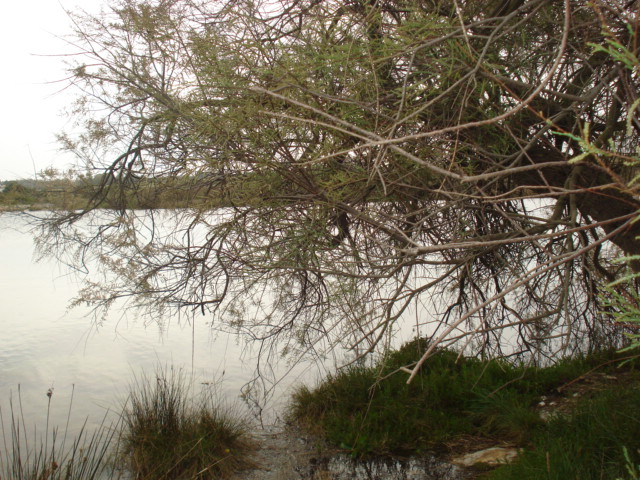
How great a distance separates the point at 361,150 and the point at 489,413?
2.43 m

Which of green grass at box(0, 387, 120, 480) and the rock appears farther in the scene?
the rock

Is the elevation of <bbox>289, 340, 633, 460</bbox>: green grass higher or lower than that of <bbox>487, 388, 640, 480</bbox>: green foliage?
lower

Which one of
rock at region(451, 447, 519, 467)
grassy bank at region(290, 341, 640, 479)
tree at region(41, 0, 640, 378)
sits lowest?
rock at region(451, 447, 519, 467)

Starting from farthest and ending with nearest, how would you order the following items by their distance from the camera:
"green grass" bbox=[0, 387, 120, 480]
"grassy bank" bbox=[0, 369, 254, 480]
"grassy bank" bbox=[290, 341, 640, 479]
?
"grassy bank" bbox=[0, 369, 254, 480], "green grass" bbox=[0, 387, 120, 480], "grassy bank" bbox=[290, 341, 640, 479]

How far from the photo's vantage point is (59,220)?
6.70 meters

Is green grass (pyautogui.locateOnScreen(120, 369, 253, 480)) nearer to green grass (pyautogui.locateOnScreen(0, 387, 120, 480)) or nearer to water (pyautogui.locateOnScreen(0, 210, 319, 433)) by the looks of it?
green grass (pyautogui.locateOnScreen(0, 387, 120, 480))

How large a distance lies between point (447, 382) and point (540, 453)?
189 centimetres

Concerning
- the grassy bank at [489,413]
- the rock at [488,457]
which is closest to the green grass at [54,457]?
the grassy bank at [489,413]

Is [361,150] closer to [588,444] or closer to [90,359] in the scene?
[588,444]

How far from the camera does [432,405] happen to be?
496 centimetres

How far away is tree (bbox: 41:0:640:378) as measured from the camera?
130 inches

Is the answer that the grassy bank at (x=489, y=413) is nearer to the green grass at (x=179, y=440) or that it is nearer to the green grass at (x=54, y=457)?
the green grass at (x=179, y=440)

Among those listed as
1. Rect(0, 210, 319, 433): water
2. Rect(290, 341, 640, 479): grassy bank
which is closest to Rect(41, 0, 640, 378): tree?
Rect(290, 341, 640, 479): grassy bank

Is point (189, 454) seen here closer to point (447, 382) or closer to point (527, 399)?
point (447, 382)
